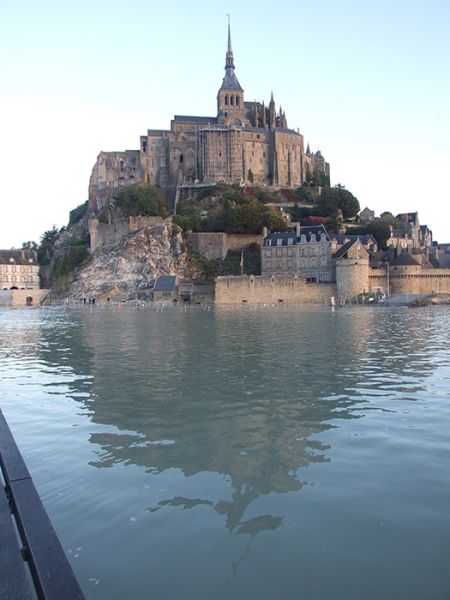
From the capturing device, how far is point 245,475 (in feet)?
25.0

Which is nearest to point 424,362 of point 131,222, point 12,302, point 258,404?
point 258,404

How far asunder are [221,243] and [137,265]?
34.0ft

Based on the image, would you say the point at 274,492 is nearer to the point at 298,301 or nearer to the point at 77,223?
the point at 298,301

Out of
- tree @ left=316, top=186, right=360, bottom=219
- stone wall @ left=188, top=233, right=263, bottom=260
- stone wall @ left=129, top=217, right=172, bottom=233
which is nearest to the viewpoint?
stone wall @ left=188, top=233, right=263, bottom=260

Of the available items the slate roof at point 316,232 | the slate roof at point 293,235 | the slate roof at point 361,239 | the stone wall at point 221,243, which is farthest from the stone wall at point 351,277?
the stone wall at point 221,243

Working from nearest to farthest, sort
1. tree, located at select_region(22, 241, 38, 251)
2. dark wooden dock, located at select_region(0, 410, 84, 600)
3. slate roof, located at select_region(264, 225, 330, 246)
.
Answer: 1. dark wooden dock, located at select_region(0, 410, 84, 600)
2. slate roof, located at select_region(264, 225, 330, 246)
3. tree, located at select_region(22, 241, 38, 251)

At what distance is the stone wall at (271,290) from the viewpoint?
5869cm

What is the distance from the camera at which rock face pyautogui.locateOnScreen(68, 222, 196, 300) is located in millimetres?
67062

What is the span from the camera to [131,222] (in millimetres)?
71625

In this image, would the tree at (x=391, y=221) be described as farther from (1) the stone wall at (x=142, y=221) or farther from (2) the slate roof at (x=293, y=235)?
(1) the stone wall at (x=142, y=221)

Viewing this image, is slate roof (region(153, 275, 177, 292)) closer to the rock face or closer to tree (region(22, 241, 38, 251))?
the rock face

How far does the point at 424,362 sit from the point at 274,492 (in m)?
11.3

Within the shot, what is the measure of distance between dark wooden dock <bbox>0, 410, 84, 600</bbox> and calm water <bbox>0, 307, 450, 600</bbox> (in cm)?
96

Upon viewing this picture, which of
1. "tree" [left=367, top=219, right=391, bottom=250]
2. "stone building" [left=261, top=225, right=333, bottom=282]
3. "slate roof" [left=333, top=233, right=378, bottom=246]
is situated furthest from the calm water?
"tree" [left=367, top=219, right=391, bottom=250]
